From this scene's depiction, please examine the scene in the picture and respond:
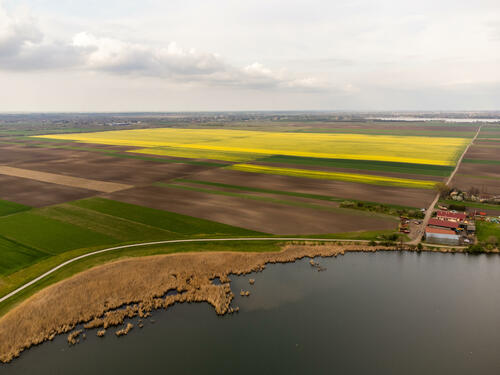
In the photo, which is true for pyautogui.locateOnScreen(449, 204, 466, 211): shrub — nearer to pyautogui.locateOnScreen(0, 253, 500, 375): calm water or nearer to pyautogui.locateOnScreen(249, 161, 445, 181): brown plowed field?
pyautogui.locateOnScreen(249, 161, 445, 181): brown plowed field

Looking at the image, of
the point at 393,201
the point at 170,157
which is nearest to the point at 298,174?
the point at 393,201

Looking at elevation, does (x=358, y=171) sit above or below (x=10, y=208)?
above

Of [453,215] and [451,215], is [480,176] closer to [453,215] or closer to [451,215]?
[453,215]

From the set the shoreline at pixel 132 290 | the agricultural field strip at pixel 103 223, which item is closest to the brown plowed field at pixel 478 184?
the shoreline at pixel 132 290

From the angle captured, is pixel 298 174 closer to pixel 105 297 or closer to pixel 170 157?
pixel 170 157

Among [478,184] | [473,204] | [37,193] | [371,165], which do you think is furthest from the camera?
[371,165]

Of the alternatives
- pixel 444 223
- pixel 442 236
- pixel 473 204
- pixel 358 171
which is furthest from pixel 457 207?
pixel 358 171

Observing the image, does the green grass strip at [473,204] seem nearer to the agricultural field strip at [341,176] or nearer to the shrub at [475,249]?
the agricultural field strip at [341,176]
